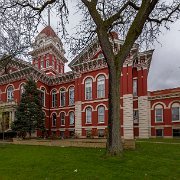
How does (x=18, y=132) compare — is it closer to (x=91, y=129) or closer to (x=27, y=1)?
(x=91, y=129)

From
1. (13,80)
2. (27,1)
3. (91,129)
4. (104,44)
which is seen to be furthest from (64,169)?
(13,80)

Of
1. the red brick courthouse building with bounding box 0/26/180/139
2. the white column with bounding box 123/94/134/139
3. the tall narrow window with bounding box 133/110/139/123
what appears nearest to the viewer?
the white column with bounding box 123/94/134/139

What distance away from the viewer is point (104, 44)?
12156 mm

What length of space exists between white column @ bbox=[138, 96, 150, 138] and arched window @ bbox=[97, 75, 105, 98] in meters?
5.09

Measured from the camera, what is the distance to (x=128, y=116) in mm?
35062

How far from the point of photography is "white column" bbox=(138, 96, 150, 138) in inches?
1452

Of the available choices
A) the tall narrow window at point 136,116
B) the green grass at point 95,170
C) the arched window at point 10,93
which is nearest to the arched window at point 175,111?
the tall narrow window at point 136,116

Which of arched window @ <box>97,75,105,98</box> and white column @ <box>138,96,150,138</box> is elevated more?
arched window @ <box>97,75,105,98</box>

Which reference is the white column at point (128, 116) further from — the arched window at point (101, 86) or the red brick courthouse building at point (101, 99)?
the arched window at point (101, 86)

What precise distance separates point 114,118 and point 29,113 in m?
25.4

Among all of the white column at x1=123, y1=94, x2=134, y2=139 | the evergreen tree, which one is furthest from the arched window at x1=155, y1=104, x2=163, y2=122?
the evergreen tree

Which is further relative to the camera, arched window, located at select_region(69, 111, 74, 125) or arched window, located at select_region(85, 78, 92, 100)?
arched window, located at select_region(69, 111, 74, 125)

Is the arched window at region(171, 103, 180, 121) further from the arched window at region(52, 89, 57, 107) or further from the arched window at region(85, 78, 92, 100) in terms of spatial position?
the arched window at region(52, 89, 57, 107)

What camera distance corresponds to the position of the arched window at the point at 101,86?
3862 centimetres
